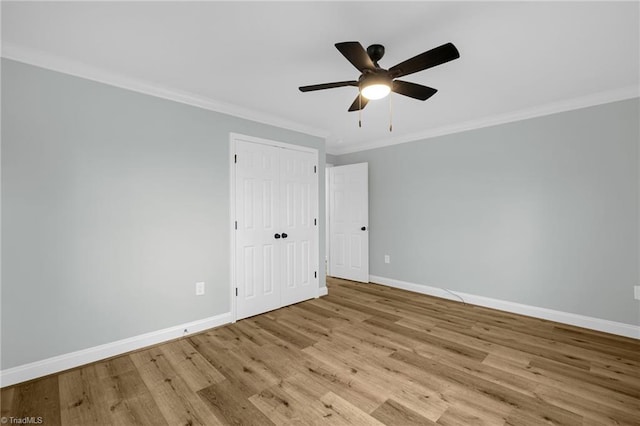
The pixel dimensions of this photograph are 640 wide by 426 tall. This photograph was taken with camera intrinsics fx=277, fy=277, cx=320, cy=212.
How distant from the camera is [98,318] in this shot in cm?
239

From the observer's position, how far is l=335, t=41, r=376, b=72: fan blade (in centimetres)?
152

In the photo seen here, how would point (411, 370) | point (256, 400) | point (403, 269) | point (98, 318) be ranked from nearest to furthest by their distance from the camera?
point (256, 400) → point (411, 370) → point (98, 318) → point (403, 269)

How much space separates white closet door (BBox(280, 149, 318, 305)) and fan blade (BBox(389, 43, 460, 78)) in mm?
2166

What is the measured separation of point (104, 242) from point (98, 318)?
2.15 ft

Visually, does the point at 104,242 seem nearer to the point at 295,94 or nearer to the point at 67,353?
the point at 67,353

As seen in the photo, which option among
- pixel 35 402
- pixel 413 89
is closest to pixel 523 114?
pixel 413 89

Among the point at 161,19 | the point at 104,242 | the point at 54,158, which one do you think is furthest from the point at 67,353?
the point at 161,19

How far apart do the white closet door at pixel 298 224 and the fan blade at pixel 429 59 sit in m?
2.17

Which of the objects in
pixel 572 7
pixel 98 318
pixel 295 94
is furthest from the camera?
pixel 295 94

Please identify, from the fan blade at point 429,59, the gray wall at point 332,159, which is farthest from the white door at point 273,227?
the fan blade at point 429,59

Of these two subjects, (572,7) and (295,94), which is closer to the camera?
(572,7)

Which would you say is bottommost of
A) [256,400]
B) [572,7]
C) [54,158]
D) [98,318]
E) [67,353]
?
[256,400]

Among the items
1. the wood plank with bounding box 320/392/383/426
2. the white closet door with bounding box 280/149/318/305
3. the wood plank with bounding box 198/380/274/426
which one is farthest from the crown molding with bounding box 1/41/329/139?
the wood plank with bounding box 320/392/383/426

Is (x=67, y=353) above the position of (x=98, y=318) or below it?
below
